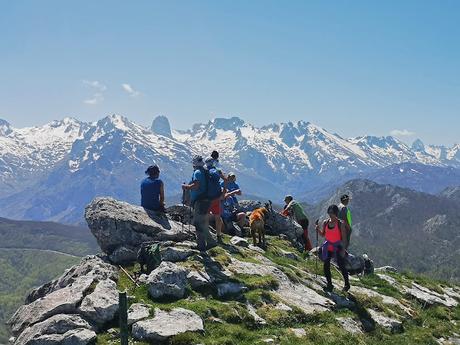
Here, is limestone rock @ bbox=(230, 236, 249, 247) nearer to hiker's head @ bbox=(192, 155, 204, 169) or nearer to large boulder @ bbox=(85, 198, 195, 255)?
large boulder @ bbox=(85, 198, 195, 255)

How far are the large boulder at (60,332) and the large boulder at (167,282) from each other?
330 cm

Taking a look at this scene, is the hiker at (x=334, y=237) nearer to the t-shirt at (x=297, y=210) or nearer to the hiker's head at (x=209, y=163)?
the hiker's head at (x=209, y=163)

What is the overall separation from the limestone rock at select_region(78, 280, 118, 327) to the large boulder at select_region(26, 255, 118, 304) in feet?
6.35

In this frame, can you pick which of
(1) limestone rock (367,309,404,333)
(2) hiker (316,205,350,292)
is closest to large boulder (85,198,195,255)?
(2) hiker (316,205,350,292)

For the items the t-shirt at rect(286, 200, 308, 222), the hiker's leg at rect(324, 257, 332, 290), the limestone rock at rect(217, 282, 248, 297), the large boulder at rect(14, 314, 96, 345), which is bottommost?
the large boulder at rect(14, 314, 96, 345)

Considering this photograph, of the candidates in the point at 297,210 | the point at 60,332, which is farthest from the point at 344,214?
the point at 60,332

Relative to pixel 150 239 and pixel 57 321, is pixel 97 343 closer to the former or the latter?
pixel 57 321

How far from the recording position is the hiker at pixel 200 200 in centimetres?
2397

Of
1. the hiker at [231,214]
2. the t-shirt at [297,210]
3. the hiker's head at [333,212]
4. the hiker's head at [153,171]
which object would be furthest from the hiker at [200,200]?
the t-shirt at [297,210]

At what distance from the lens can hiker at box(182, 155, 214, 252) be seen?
23969 mm

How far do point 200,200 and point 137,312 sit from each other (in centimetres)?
793

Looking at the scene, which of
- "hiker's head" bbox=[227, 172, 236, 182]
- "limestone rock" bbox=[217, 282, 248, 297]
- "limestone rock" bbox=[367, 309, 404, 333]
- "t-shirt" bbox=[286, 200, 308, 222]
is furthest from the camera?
"t-shirt" bbox=[286, 200, 308, 222]

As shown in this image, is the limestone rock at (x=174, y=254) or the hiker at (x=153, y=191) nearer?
the limestone rock at (x=174, y=254)

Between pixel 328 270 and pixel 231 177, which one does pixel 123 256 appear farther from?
pixel 231 177
